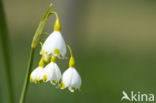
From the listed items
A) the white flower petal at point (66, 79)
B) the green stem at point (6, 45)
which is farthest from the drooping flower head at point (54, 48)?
the green stem at point (6, 45)

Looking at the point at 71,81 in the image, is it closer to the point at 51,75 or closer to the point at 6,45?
the point at 51,75

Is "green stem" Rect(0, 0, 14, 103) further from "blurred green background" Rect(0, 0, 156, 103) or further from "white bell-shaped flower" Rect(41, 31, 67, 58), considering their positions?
"blurred green background" Rect(0, 0, 156, 103)

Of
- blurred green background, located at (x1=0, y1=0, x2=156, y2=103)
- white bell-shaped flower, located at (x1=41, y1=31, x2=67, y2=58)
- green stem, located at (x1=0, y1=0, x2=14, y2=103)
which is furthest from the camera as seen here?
blurred green background, located at (x1=0, y1=0, x2=156, y2=103)

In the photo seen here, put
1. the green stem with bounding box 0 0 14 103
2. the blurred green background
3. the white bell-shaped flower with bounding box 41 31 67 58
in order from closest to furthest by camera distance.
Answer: the white bell-shaped flower with bounding box 41 31 67 58 < the green stem with bounding box 0 0 14 103 < the blurred green background

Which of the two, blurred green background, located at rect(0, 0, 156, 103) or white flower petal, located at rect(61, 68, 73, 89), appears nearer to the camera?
white flower petal, located at rect(61, 68, 73, 89)

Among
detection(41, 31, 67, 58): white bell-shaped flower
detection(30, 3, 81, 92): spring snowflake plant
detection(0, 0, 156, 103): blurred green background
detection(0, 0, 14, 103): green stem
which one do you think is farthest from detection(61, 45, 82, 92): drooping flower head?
detection(0, 0, 156, 103): blurred green background

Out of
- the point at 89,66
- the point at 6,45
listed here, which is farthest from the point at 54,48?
the point at 89,66

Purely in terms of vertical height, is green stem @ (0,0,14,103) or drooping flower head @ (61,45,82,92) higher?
green stem @ (0,0,14,103)

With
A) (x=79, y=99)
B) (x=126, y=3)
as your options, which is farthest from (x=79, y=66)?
(x=126, y=3)

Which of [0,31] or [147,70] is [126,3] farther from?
[0,31]

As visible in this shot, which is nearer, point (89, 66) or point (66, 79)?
point (66, 79)

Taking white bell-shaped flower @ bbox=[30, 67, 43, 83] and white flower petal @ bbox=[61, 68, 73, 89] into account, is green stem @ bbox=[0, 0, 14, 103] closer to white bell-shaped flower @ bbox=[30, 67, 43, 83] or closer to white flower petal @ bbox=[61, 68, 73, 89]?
white bell-shaped flower @ bbox=[30, 67, 43, 83]

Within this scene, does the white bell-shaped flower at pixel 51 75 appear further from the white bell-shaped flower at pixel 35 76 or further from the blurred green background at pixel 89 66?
the blurred green background at pixel 89 66
